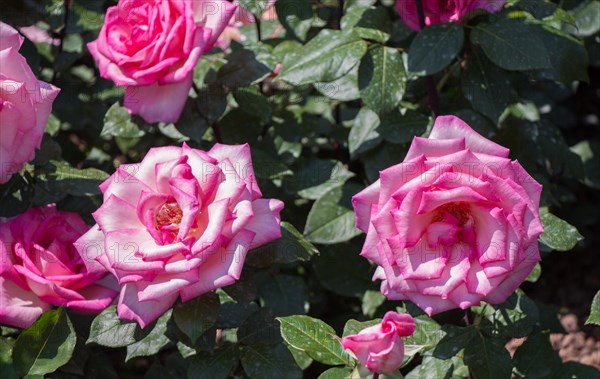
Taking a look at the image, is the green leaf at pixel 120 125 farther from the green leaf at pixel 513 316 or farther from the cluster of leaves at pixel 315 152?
the green leaf at pixel 513 316

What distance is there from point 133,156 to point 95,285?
3.55ft

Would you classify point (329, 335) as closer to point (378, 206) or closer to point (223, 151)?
point (378, 206)

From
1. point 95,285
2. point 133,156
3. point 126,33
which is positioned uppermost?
point 126,33

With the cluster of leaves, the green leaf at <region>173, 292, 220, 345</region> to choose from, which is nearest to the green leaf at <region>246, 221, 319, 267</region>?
the cluster of leaves

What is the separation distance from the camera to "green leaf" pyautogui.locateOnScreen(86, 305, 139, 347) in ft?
5.85

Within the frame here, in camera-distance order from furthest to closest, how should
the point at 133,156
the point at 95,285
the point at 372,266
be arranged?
the point at 133,156 → the point at 372,266 → the point at 95,285

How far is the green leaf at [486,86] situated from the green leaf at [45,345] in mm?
1074

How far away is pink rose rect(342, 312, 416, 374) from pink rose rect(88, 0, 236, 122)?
2.41 ft

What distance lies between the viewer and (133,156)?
292cm

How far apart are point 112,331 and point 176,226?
329 millimetres

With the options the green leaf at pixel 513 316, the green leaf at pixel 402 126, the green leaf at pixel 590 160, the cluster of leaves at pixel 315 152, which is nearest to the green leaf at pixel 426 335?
the cluster of leaves at pixel 315 152

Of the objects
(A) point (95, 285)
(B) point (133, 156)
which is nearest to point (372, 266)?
(A) point (95, 285)

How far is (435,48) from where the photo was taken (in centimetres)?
196

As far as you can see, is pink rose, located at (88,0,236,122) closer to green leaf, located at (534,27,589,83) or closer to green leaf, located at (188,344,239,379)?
green leaf, located at (188,344,239,379)
